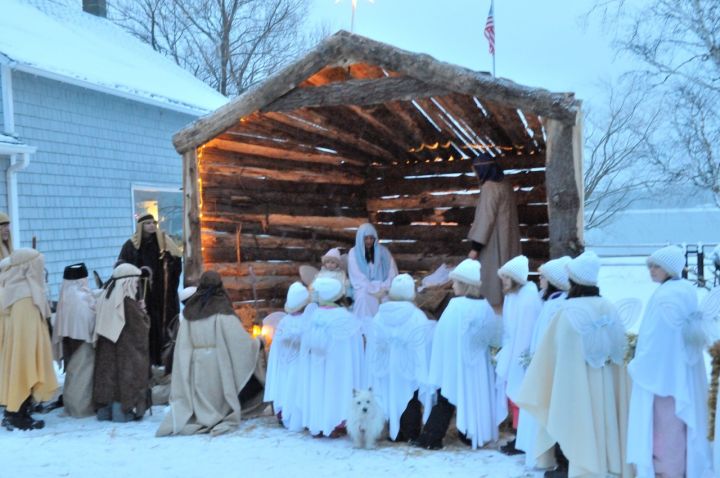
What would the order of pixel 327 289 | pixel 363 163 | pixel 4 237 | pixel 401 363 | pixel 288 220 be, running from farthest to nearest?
pixel 363 163 < pixel 288 220 < pixel 4 237 < pixel 327 289 < pixel 401 363

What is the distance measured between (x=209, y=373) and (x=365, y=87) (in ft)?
10.3

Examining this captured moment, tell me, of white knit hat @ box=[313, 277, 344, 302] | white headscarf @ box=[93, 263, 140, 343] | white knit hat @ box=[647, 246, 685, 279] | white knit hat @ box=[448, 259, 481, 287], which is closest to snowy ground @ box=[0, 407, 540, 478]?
white headscarf @ box=[93, 263, 140, 343]

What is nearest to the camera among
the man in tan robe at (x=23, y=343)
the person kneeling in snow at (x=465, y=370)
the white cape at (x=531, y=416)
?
the white cape at (x=531, y=416)

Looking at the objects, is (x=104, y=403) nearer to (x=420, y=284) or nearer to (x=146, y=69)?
(x=420, y=284)

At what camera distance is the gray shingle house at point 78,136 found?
43.0 ft

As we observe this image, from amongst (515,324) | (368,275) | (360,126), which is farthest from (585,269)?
(360,126)

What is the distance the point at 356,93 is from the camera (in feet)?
26.7

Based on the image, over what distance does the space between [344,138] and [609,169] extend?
1590cm

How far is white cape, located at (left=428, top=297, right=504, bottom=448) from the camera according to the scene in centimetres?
658

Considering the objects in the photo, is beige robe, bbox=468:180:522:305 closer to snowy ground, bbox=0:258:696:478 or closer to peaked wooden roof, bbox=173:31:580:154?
peaked wooden roof, bbox=173:31:580:154

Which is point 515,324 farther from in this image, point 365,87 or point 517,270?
point 365,87

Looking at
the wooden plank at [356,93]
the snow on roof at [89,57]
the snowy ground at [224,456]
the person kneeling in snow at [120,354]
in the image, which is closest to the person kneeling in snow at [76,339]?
the person kneeling in snow at [120,354]

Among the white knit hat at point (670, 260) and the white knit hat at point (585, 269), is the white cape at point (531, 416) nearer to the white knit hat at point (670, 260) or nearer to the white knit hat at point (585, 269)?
the white knit hat at point (585, 269)

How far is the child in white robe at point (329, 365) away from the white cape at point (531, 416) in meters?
1.59
